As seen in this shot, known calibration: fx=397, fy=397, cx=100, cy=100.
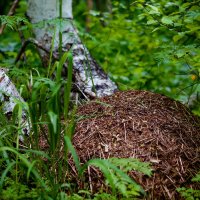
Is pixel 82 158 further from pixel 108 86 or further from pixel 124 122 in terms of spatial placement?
pixel 108 86

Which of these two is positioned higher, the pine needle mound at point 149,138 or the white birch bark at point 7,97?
the white birch bark at point 7,97

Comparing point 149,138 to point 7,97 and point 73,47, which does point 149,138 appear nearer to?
point 7,97

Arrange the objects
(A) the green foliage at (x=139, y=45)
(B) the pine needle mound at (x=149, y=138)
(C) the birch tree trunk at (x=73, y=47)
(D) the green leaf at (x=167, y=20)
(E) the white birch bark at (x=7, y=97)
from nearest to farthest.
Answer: (B) the pine needle mound at (x=149, y=138) → (E) the white birch bark at (x=7, y=97) → (D) the green leaf at (x=167, y=20) → (C) the birch tree trunk at (x=73, y=47) → (A) the green foliage at (x=139, y=45)

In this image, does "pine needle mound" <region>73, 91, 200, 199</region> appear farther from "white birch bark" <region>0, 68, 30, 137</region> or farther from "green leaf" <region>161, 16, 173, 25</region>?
"green leaf" <region>161, 16, 173, 25</region>

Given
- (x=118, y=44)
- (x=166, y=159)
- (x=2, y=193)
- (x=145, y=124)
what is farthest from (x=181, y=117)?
(x=118, y=44)

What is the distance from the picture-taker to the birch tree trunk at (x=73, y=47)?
3544 mm

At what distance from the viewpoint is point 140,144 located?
2.57 metres

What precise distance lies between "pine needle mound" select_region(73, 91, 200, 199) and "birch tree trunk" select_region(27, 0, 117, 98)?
0.50 m

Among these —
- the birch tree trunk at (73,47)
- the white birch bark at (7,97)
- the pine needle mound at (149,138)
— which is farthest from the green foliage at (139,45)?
the white birch bark at (7,97)

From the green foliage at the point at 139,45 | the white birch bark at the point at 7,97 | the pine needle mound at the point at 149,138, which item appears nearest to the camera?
the pine needle mound at the point at 149,138

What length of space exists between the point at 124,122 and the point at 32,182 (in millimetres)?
768

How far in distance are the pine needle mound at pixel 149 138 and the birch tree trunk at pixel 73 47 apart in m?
0.50

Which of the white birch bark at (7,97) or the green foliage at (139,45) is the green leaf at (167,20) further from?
the white birch bark at (7,97)

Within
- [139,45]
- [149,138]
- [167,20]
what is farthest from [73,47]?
[139,45]
